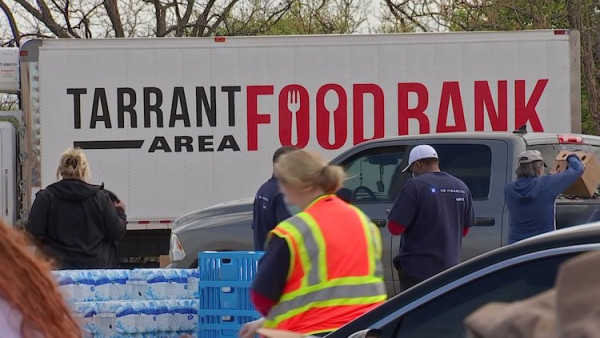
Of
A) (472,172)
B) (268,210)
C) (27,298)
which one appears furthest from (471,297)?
(472,172)

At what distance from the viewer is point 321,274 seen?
15.1ft

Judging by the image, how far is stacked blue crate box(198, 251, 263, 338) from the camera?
313 inches

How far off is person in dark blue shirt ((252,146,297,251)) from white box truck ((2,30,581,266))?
5263 millimetres

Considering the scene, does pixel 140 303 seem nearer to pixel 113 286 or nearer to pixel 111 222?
pixel 113 286

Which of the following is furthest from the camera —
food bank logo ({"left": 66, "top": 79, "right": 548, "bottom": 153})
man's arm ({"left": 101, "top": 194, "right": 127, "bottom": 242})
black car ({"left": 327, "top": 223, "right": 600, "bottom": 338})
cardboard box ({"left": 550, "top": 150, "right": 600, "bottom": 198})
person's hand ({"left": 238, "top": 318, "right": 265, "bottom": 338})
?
food bank logo ({"left": 66, "top": 79, "right": 548, "bottom": 153})

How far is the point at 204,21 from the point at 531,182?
2083 centimetres

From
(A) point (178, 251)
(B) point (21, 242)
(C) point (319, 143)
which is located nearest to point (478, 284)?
(B) point (21, 242)

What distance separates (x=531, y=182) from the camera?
28.0 ft

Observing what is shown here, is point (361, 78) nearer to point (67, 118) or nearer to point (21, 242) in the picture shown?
point (67, 118)

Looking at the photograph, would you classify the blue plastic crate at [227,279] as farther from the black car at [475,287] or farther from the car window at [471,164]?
the black car at [475,287]

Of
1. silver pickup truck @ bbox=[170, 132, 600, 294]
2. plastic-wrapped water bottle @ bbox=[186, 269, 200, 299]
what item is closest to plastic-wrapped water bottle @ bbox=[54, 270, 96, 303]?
plastic-wrapped water bottle @ bbox=[186, 269, 200, 299]

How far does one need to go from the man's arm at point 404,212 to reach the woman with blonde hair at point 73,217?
2227 mm

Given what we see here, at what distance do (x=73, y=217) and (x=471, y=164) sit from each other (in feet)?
11.5

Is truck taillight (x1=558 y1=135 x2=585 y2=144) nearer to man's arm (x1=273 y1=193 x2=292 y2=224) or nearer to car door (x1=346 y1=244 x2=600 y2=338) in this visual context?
man's arm (x1=273 y1=193 x2=292 y2=224)
